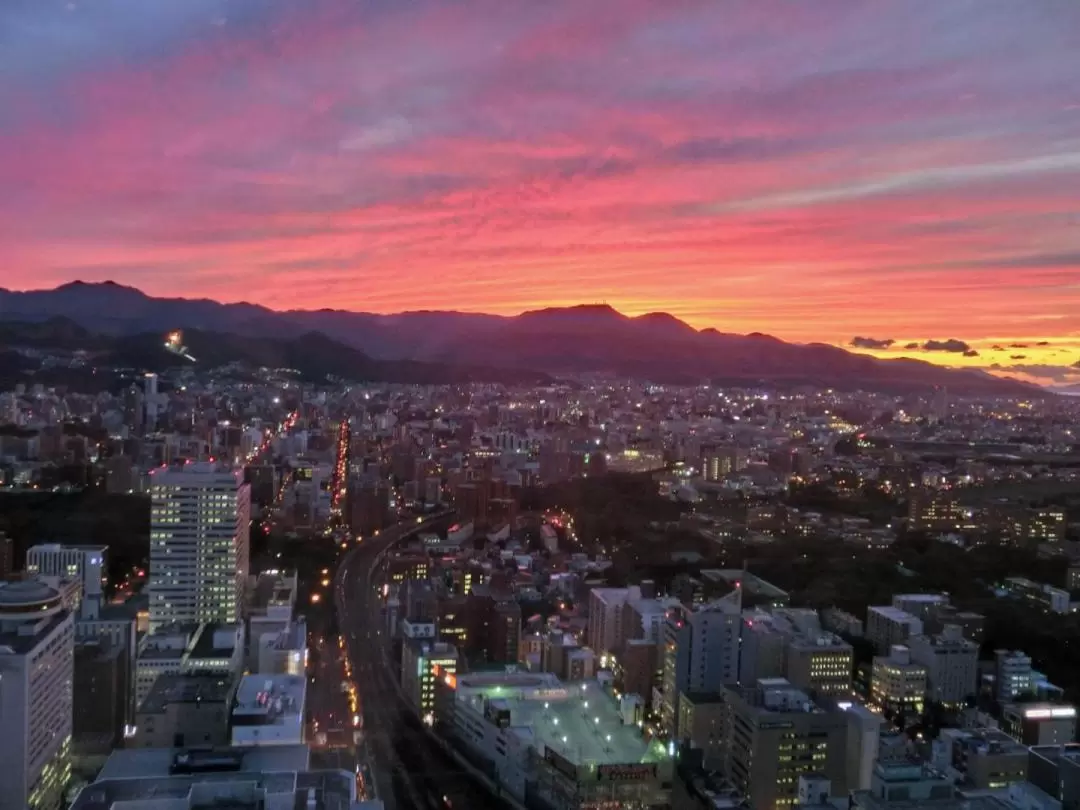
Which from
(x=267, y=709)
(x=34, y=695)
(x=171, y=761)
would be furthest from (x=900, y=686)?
(x=34, y=695)

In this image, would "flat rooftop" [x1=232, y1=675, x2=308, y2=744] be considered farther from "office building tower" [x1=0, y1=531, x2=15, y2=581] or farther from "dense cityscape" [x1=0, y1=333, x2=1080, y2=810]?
"office building tower" [x1=0, y1=531, x2=15, y2=581]

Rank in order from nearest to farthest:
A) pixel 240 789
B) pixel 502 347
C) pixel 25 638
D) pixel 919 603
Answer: pixel 240 789
pixel 25 638
pixel 919 603
pixel 502 347

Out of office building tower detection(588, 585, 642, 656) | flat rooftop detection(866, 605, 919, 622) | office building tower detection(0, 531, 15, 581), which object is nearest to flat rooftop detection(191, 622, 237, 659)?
office building tower detection(0, 531, 15, 581)

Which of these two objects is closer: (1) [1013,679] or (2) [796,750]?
(2) [796,750]

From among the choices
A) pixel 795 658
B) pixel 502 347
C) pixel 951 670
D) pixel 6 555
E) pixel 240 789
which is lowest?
pixel 951 670

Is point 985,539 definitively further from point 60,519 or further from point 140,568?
point 60,519

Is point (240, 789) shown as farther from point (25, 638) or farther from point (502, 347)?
point (502, 347)

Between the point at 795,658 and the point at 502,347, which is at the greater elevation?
the point at 502,347

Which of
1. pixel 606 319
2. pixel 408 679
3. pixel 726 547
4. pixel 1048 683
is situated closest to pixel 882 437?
pixel 606 319
